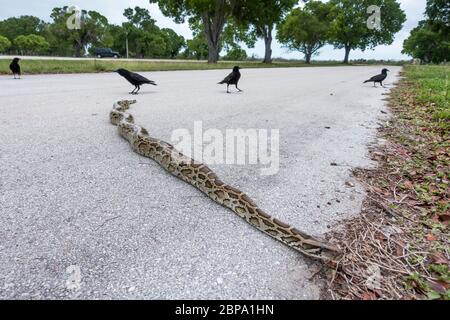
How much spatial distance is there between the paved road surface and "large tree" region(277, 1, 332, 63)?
63.0 m

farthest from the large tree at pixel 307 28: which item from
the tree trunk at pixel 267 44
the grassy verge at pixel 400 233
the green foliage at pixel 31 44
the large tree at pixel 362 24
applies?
the green foliage at pixel 31 44

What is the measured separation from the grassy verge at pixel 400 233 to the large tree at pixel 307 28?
206 feet

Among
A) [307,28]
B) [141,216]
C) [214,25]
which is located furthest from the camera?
[307,28]

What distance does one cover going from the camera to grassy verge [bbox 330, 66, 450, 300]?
201 centimetres

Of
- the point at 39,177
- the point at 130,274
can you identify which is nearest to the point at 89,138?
the point at 39,177

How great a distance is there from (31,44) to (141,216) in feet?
338

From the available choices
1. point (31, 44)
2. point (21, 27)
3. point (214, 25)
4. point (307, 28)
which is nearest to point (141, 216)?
point (214, 25)

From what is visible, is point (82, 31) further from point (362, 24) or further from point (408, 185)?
point (408, 185)

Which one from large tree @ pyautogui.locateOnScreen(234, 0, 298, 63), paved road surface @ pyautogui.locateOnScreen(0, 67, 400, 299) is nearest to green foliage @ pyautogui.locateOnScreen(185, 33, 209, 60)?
large tree @ pyautogui.locateOnScreen(234, 0, 298, 63)

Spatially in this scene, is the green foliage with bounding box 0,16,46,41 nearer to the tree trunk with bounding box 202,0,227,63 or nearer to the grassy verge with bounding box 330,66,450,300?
the tree trunk with bounding box 202,0,227,63

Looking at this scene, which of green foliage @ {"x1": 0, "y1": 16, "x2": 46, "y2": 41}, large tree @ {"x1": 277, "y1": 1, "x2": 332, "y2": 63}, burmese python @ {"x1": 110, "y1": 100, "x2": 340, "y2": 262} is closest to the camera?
burmese python @ {"x1": 110, "y1": 100, "x2": 340, "y2": 262}

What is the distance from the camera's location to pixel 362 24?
68.0 m

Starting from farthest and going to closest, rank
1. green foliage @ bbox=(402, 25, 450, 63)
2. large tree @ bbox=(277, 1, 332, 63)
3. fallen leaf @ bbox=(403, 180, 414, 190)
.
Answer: green foliage @ bbox=(402, 25, 450, 63), large tree @ bbox=(277, 1, 332, 63), fallen leaf @ bbox=(403, 180, 414, 190)
